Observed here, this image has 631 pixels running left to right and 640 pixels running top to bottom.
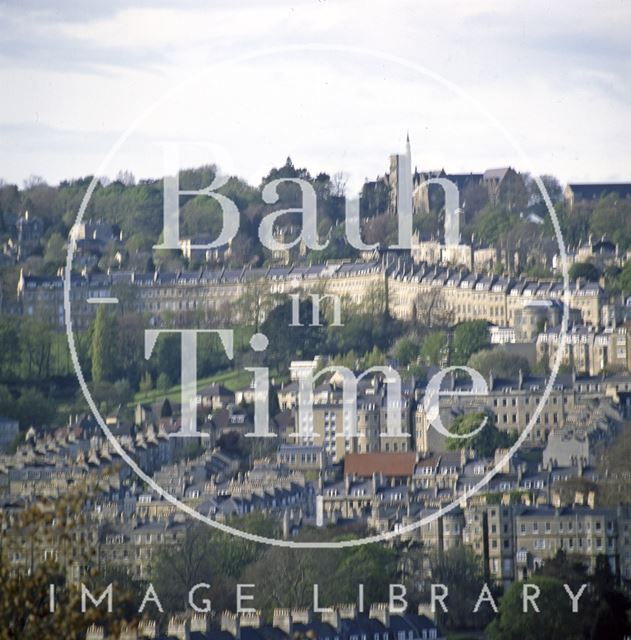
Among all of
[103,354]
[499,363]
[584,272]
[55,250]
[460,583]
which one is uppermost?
[55,250]

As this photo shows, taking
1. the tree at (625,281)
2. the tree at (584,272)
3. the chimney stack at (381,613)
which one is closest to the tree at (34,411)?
the tree at (584,272)

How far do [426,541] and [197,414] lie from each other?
7968 millimetres

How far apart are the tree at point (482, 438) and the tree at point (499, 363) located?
2.29 m

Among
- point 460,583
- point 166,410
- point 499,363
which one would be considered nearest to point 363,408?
point 166,410

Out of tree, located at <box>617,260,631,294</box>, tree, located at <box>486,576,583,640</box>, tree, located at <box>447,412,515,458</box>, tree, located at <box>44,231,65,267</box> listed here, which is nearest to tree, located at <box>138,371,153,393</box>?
tree, located at <box>447,412,515,458</box>

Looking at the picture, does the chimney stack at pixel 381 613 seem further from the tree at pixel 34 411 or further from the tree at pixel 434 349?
the tree at pixel 434 349

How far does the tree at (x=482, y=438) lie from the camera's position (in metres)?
31.2

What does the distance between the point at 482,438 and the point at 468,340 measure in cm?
616

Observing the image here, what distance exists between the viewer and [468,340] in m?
37.4

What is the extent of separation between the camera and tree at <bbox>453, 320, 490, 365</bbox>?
36.7 meters

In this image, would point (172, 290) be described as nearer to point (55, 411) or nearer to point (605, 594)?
point (55, 411)

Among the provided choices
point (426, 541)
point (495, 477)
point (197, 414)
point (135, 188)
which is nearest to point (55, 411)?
point (197, 414)

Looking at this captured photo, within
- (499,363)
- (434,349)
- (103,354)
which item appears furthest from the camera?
(434,349)

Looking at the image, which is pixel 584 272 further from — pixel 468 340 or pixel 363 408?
pixel 363 408
